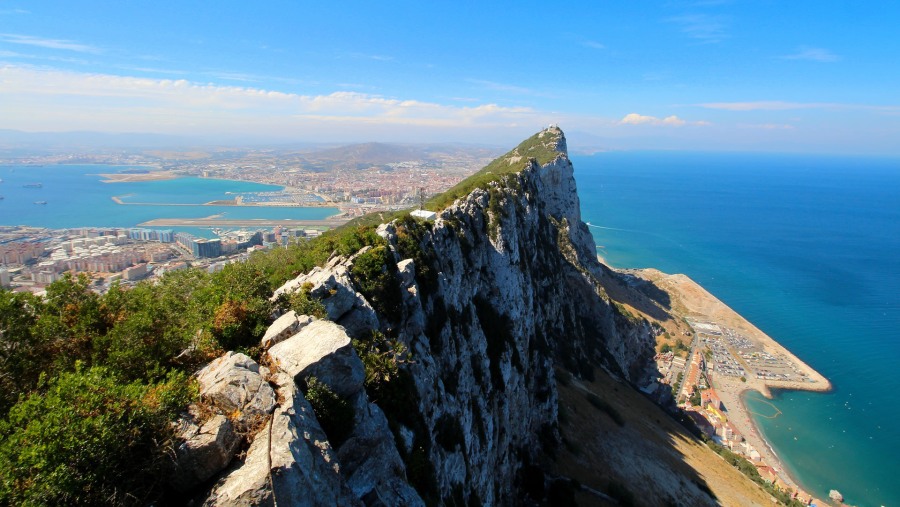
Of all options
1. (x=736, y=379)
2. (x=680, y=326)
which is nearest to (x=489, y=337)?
(x=736, y=379)

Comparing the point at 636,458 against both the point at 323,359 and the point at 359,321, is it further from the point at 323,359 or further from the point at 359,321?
the point at 323,359

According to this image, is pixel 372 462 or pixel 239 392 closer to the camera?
pixel 239 392

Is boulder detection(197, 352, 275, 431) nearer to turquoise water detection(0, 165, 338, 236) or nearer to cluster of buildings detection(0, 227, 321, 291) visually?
cluster of buildings detection(0, 227, 321, 291)

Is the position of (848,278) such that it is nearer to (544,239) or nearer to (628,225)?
(628,225)

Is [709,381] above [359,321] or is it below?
below

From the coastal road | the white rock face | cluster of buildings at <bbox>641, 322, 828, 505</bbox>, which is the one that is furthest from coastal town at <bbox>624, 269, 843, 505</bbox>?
the coastal road

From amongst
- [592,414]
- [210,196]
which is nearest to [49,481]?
[592,414]
